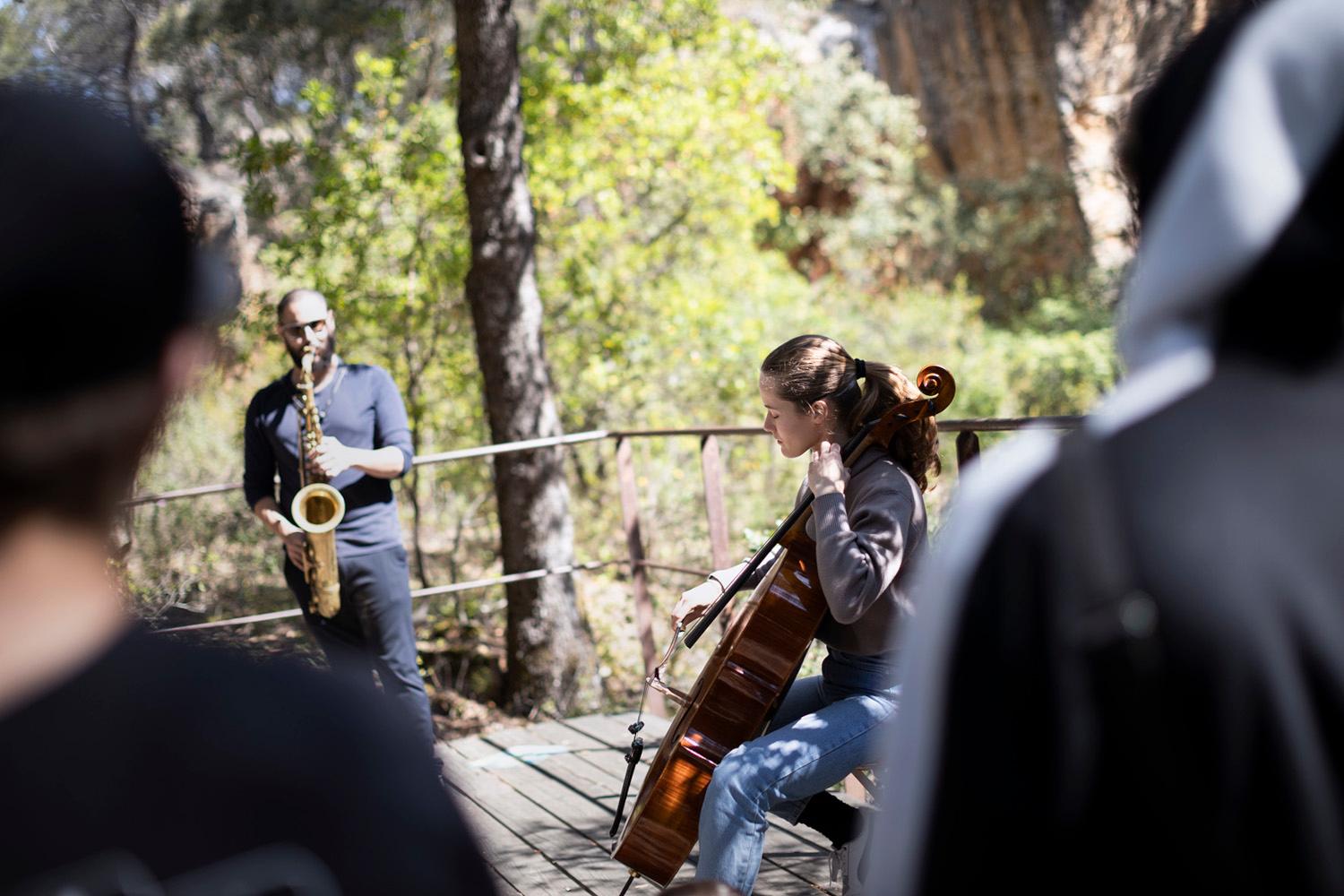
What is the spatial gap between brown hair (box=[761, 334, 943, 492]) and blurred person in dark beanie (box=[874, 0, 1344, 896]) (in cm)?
192

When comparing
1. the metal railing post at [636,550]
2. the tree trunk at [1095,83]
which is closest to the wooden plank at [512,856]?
the metal railing post at [636,550]

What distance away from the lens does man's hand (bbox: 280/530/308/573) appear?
3875 millimetres

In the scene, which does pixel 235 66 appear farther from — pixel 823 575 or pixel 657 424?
pixel 823 575

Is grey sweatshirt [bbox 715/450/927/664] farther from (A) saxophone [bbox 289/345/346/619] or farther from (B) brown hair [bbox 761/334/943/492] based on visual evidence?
(A) saxophone [bbox 289/345/346/619]

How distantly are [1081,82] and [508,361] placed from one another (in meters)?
16.0

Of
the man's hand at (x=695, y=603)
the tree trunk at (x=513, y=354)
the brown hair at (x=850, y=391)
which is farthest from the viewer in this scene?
the tree trunk at (x=513, y=354)

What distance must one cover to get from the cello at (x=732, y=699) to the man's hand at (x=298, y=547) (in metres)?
1.75

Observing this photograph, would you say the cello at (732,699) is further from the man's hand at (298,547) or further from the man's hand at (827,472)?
the man's hand at (298,547)

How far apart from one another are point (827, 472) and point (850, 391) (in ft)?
0.98

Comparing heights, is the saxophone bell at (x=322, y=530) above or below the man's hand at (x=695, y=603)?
above

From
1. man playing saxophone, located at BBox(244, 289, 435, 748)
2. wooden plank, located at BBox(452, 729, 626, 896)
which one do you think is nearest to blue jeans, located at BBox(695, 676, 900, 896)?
wooden plank, located at BBox(452, 729, 626, 896)

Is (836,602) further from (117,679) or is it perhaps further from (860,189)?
(860,189)

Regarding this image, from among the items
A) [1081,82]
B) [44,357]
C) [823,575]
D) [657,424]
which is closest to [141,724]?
[44,357]

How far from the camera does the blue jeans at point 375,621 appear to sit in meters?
3.96
